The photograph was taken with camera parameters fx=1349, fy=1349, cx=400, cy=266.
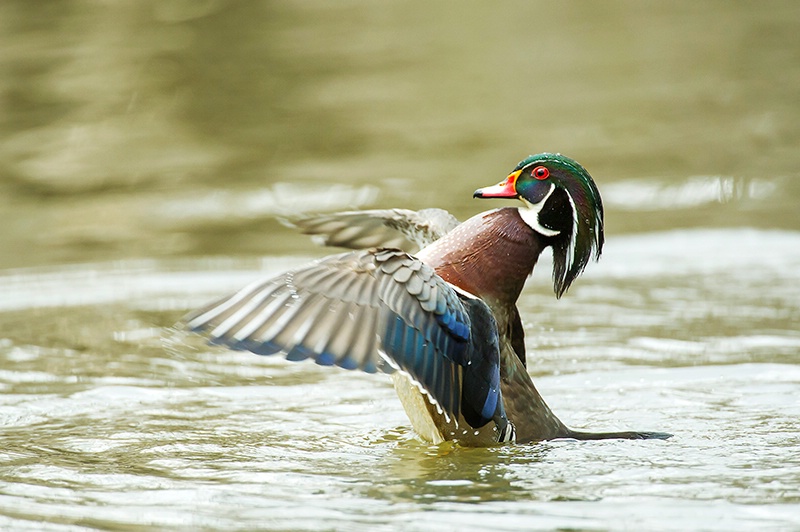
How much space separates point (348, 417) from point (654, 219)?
4.38 m

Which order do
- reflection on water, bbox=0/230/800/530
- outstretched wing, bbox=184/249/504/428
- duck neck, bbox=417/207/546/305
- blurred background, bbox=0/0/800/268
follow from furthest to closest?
blurred background, bbox=0/0/800/268, duck neck, bbox=417/207/546/305, outstretched wing, bbox=184/249/504/428, reflection on water, bbox=0/230/800/530

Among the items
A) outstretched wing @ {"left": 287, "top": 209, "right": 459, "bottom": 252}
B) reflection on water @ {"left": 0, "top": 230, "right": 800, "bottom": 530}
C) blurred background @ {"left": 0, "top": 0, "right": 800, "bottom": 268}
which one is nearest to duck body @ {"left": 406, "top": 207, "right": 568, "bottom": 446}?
reflection on water @ {"left": 0, "top": 230, "right": 800, "bottom": 530}

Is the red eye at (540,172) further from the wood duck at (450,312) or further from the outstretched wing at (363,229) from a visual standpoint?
the outstretched wing at (363,229)

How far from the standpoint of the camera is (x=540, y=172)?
4926 mm

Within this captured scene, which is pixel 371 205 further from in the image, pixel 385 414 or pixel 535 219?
pixel 535 219

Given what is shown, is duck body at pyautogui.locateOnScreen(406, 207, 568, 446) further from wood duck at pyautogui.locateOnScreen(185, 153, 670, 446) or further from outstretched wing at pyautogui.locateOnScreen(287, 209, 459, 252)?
outstretched wing at pyautogui.locateOnScreen(287, 209, 459, 252)

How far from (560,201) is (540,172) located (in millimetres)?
130

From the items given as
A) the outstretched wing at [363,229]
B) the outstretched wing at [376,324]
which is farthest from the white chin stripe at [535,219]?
the outstretched wing at [363,229]

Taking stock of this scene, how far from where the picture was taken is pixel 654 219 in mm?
9305

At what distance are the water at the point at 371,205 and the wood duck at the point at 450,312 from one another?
198mm

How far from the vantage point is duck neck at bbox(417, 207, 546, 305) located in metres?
4.89

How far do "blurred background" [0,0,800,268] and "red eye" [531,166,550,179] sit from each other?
4081 mm

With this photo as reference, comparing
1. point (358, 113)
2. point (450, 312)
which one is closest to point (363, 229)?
point (450, 312)

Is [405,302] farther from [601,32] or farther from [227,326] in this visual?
[601,32]
